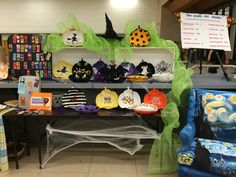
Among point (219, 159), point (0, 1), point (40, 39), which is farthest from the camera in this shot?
point (0, 1)

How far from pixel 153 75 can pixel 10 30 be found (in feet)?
17.3

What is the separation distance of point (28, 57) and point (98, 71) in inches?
32.4

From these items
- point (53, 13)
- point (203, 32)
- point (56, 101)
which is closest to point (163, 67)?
point (203, 32)

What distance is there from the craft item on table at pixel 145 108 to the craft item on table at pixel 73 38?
39.1 inches

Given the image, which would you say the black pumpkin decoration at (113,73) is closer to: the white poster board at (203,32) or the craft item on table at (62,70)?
the craft item on table at (62,70)

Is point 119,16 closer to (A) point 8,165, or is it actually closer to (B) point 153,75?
(B) point 153,75

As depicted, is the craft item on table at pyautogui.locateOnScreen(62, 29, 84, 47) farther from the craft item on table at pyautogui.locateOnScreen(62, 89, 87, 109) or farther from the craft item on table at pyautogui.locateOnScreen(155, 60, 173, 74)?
the craft item on table at pyautogui.locateOnScreen(155, 60, 173, 74)

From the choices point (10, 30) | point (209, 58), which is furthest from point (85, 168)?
point (10, 30)

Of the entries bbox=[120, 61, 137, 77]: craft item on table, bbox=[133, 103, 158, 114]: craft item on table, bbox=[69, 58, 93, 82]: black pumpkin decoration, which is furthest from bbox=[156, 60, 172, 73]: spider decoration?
bbox=[69, 58, 93, 82]: black pumpkin decoration

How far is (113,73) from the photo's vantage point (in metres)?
2.74

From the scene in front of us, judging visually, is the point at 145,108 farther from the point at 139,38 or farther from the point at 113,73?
the point at 139,38

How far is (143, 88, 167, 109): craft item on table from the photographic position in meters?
2.65

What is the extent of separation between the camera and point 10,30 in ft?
21.8

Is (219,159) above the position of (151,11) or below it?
below
